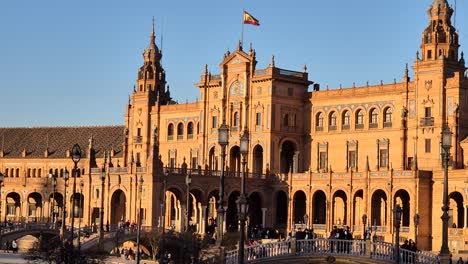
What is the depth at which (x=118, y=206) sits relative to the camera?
105438 millimetres

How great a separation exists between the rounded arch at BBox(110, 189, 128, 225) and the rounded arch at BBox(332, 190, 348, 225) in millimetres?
19645

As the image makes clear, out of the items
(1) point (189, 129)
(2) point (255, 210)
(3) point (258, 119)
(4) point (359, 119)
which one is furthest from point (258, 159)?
(1) point (189, 129)

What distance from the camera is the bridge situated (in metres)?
55.2

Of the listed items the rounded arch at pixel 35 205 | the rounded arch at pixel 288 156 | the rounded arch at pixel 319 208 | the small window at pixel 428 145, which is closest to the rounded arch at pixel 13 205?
the rounded arch at pixel 35 205

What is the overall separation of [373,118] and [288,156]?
1070cm

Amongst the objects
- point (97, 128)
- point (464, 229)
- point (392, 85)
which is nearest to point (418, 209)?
point (464, 229)

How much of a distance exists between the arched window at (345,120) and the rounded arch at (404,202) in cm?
1118

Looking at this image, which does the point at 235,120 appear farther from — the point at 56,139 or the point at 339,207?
the point at 56,139

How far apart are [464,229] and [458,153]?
27.1ft

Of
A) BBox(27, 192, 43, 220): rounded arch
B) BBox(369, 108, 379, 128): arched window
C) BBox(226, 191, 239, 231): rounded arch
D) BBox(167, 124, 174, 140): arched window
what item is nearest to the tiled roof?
BBox(27, 192, 43, 220): rounded arch

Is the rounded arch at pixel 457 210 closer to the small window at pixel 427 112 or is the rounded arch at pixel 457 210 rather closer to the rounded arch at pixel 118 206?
the small window at pixel 427 112

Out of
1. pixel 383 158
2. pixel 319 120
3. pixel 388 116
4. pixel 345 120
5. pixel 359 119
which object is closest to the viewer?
pixel 383 158

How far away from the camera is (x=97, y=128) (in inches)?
5374

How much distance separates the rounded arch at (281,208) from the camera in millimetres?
105562
